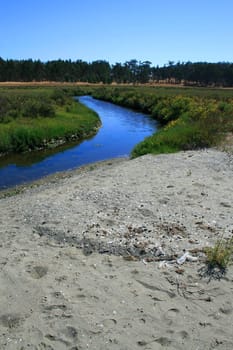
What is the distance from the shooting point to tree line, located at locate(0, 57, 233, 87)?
15050 centimetres

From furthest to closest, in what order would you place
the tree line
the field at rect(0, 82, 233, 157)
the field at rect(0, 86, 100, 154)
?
the tree line
the field at rect(0, 86, 100, 154)
the field at rect(0, 82, 233, 157)

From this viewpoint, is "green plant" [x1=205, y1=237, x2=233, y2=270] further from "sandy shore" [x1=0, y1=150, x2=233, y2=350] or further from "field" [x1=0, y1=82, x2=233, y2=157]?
"field" [x1=0, y1=82, x2=233, y2=157]

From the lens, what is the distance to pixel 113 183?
14.1 m

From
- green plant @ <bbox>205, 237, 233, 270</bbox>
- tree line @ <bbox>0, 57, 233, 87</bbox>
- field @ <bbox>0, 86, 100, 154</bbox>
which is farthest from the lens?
tree line @ <bbox>0, 57, 233, 87</bbox>

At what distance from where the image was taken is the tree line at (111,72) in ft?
494

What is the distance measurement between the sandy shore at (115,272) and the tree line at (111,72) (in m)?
145

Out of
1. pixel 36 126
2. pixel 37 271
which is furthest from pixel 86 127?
pixel 37 271

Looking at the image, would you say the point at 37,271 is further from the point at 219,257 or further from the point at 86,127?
the point at 86,127

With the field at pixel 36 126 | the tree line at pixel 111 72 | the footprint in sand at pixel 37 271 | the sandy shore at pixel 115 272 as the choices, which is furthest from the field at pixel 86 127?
the tree line at pixel 111 72

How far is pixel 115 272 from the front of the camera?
7789 mm

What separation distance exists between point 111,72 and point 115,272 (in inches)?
7030

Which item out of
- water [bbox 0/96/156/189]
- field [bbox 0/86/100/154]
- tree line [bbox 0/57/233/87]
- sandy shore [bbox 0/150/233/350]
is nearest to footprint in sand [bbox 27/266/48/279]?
sandy shore [bbox 0/150/233/350]

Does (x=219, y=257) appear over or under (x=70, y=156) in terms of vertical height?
over

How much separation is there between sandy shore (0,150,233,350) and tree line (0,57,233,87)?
475 ft
